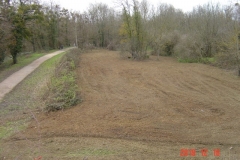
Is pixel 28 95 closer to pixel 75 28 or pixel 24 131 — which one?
pixel 24 131

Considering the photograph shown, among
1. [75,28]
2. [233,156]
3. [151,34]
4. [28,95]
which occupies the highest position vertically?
[75,28]

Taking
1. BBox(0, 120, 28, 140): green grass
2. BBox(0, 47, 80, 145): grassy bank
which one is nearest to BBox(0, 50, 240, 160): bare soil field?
BBox(0, 120, 28, 140): green grass

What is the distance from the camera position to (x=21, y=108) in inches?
295

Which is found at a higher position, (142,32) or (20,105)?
(142,32)

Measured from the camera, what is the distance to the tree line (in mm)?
17516

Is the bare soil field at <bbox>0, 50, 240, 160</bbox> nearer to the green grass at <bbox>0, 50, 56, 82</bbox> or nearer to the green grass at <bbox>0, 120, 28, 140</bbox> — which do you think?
the green grass at <bbox>0, 120, 28, 140</bbox>

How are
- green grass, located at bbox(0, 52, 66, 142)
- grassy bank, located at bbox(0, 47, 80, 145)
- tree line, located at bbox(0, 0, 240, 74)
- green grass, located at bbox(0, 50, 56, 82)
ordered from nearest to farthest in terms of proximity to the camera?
1. green grass, located at bbox(0, 52, 66, 142)
2. grassy bank, located at bbox(0, 47, 80, 145)
3. green grass, located at bbox(0, 50, 56, 82)
4. tree line, located at bbox(0, 0, 240, 74)

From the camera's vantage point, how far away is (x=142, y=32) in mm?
24406

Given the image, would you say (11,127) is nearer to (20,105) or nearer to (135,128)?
(20,105)

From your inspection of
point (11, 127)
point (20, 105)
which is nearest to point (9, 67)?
point (20, 105)

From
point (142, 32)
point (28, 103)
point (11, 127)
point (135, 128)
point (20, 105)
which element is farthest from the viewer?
point (142, 32)

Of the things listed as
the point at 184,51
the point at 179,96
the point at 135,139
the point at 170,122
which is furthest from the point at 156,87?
the point at 184,51

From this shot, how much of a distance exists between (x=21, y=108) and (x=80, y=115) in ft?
8.40

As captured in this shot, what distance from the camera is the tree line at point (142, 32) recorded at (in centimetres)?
1752
